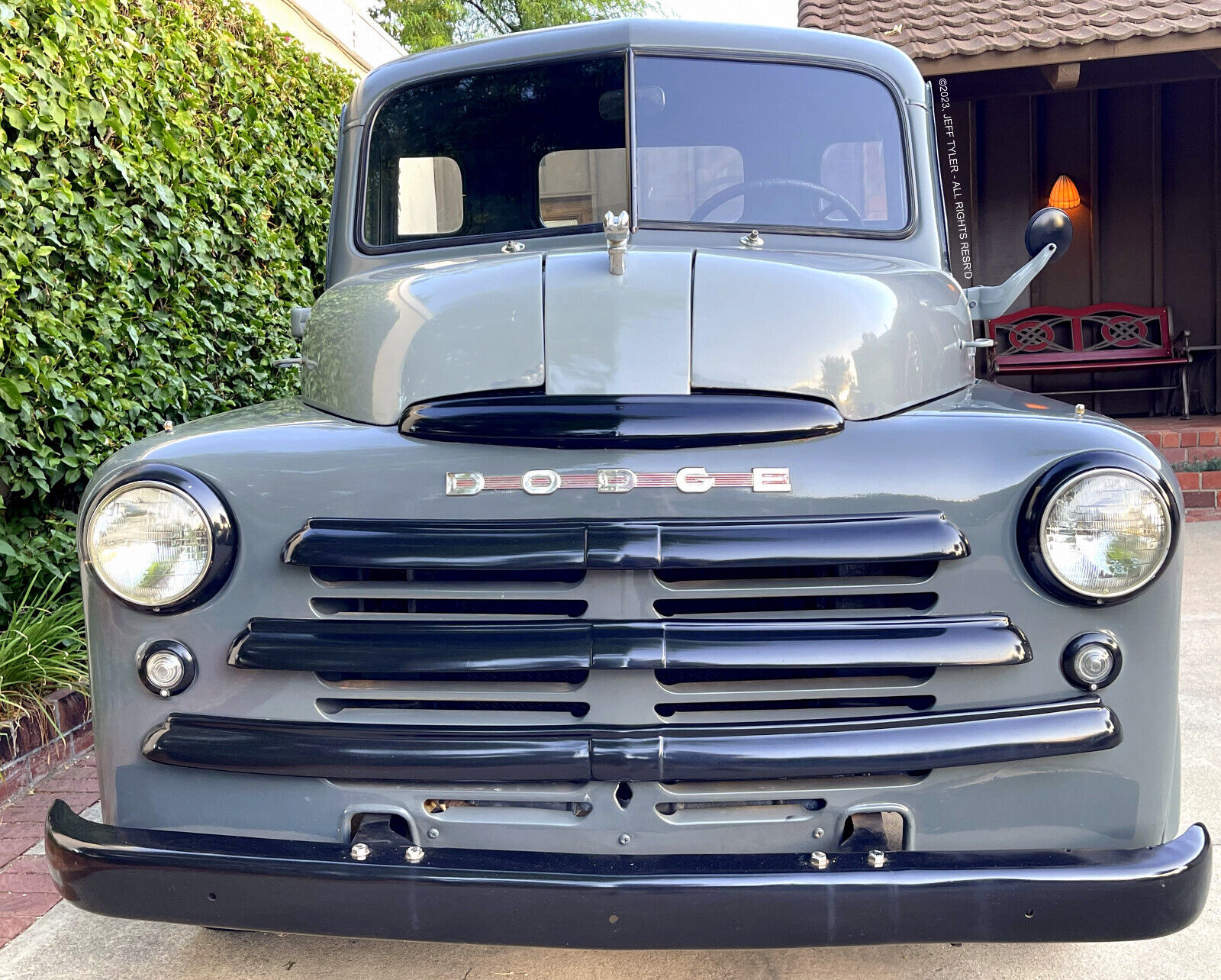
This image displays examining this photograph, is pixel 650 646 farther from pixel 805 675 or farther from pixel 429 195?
pixel 429 195

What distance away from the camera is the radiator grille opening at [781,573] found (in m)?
1.80

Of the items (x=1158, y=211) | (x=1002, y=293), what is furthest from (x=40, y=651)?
(x=1158, y=211)

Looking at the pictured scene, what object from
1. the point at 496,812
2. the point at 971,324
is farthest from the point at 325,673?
the point at 971,324

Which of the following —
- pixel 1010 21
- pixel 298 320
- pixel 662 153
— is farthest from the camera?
pixel 1010 21

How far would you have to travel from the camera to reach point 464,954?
232cm

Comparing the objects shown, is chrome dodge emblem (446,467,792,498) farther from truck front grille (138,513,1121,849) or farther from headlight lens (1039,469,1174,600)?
headlight lens (1039,469,1174,600)

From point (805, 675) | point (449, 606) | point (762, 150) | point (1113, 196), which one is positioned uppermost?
point (1113, 196)

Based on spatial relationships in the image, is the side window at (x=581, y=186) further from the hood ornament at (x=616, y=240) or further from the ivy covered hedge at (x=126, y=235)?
the ivy covered hedge at (x=126, y=235)

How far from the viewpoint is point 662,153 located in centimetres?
276

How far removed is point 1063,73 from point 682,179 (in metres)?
5.71

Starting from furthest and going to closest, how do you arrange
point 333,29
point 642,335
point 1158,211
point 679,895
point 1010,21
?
point 1158,211
point 333,29
point 1010,21
point 642,335
point 679,895

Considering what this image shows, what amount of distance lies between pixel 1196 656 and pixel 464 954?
338cm

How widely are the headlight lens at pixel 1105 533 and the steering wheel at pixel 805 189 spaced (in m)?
1.24

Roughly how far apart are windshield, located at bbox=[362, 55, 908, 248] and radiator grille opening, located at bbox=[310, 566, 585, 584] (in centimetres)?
122
